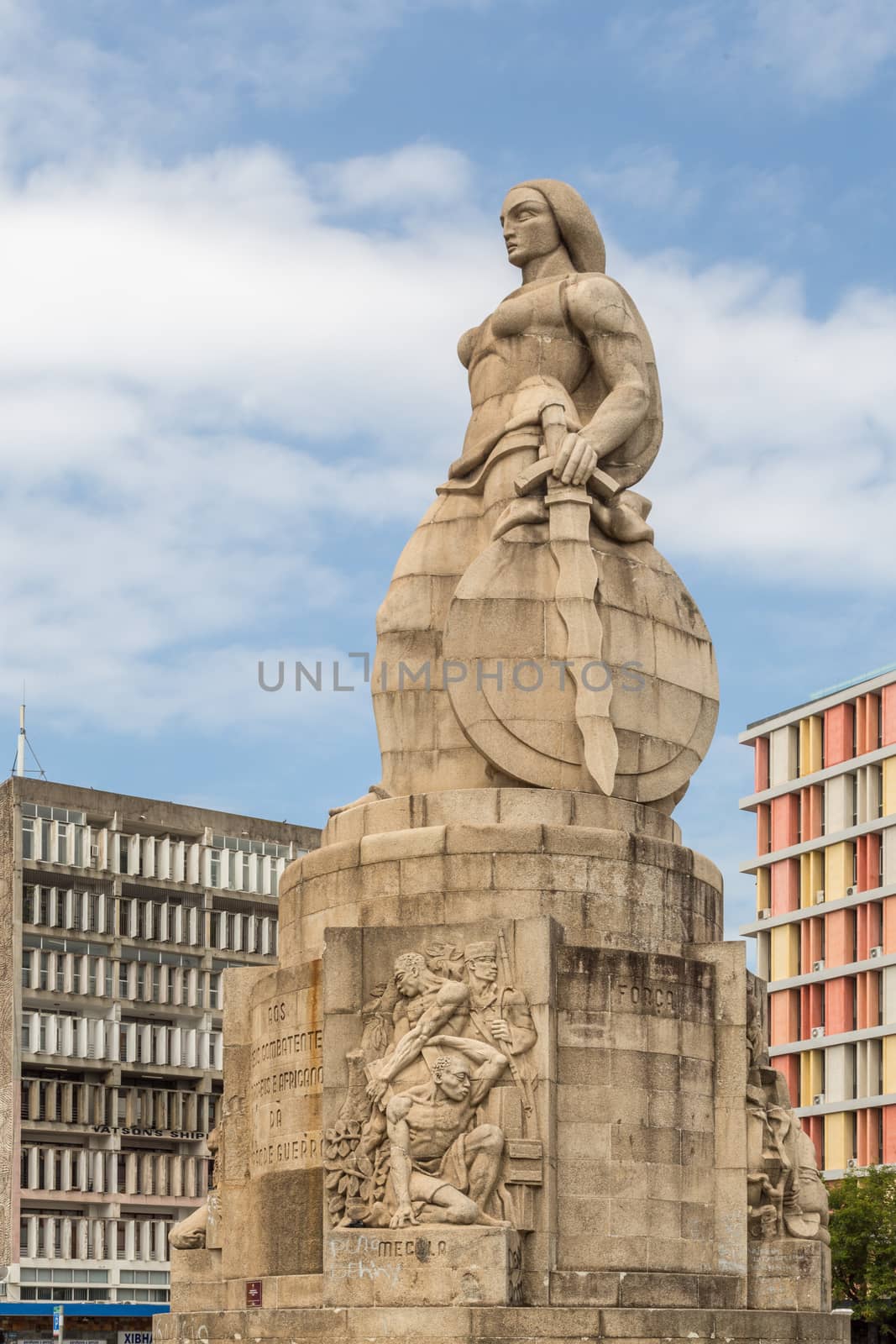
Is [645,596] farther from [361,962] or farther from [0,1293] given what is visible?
[0,1293]

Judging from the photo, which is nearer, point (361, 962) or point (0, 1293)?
point (361, 962)

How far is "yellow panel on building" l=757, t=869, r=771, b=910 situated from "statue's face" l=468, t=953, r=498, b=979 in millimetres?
59442

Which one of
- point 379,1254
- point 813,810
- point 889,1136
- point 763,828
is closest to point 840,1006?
point 889,1136

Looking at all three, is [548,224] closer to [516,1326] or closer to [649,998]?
[649,998]

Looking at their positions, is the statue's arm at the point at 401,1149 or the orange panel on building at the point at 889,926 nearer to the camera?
the statue's arm at the point at 401,1149

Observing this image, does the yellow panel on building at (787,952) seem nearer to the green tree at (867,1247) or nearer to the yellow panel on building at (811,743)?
the yellow panel on building at (811,743)

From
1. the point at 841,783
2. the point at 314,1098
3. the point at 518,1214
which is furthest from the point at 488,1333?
the point at 841,783

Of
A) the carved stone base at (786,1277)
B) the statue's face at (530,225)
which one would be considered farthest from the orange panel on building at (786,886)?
the carved stone base at (786,1277)

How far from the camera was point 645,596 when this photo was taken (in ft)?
83.8

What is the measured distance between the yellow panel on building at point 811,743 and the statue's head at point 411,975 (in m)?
57.5

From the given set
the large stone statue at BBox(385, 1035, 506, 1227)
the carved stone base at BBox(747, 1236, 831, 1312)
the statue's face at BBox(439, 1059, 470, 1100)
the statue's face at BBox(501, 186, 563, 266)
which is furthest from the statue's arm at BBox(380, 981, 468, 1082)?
the statue's face at BBox(501, 186, 563, 266)

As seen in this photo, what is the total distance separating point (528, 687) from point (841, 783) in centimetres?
5390

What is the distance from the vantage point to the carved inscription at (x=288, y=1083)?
23172mm

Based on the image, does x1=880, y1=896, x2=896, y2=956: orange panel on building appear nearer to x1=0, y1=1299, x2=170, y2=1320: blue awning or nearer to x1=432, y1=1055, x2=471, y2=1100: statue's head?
x1=0, y1=1299, x2=170, y2=1320: blue awning
